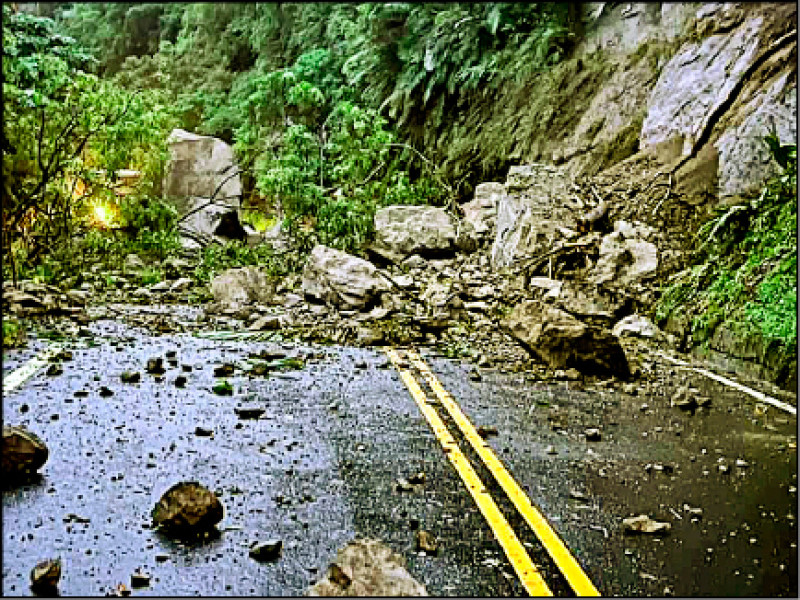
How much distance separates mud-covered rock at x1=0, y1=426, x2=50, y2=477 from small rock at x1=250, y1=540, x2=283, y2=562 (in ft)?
4.63

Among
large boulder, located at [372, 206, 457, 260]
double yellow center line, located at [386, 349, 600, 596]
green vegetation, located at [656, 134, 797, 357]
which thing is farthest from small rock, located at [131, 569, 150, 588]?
large boulder, located at [372, 206, 457, 260]

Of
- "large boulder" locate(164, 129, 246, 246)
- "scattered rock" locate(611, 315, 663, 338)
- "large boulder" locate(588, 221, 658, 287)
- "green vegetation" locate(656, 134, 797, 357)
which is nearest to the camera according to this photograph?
"green vegetation" locate(656, 134, 797, 357)

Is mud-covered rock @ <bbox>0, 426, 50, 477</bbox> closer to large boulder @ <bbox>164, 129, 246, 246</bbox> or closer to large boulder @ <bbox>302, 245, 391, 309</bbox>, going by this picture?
large boulder @ <bbox>302, 245, 391, 309</bbox>

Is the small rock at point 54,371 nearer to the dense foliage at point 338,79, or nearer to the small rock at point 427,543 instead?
the dense foliage at point 338,79

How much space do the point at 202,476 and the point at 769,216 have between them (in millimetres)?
7471

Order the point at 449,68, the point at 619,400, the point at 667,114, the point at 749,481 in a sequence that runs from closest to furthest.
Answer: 1. the point at 749,481
2. the point at 619,400
3. the point at 667,114
4. the point at 449,68

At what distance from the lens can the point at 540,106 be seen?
1711cm

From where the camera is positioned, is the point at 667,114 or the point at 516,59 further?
the point at 516,59

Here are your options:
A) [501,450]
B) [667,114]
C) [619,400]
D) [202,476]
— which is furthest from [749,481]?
[667,114]

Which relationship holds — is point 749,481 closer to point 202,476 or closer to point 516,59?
point 202,476

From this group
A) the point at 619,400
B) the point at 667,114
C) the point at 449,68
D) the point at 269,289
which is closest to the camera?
the point at 619,400

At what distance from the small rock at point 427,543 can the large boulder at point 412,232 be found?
34.6 ft

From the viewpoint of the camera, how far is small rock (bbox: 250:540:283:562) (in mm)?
3705

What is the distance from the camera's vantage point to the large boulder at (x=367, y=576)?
321 centimetres
